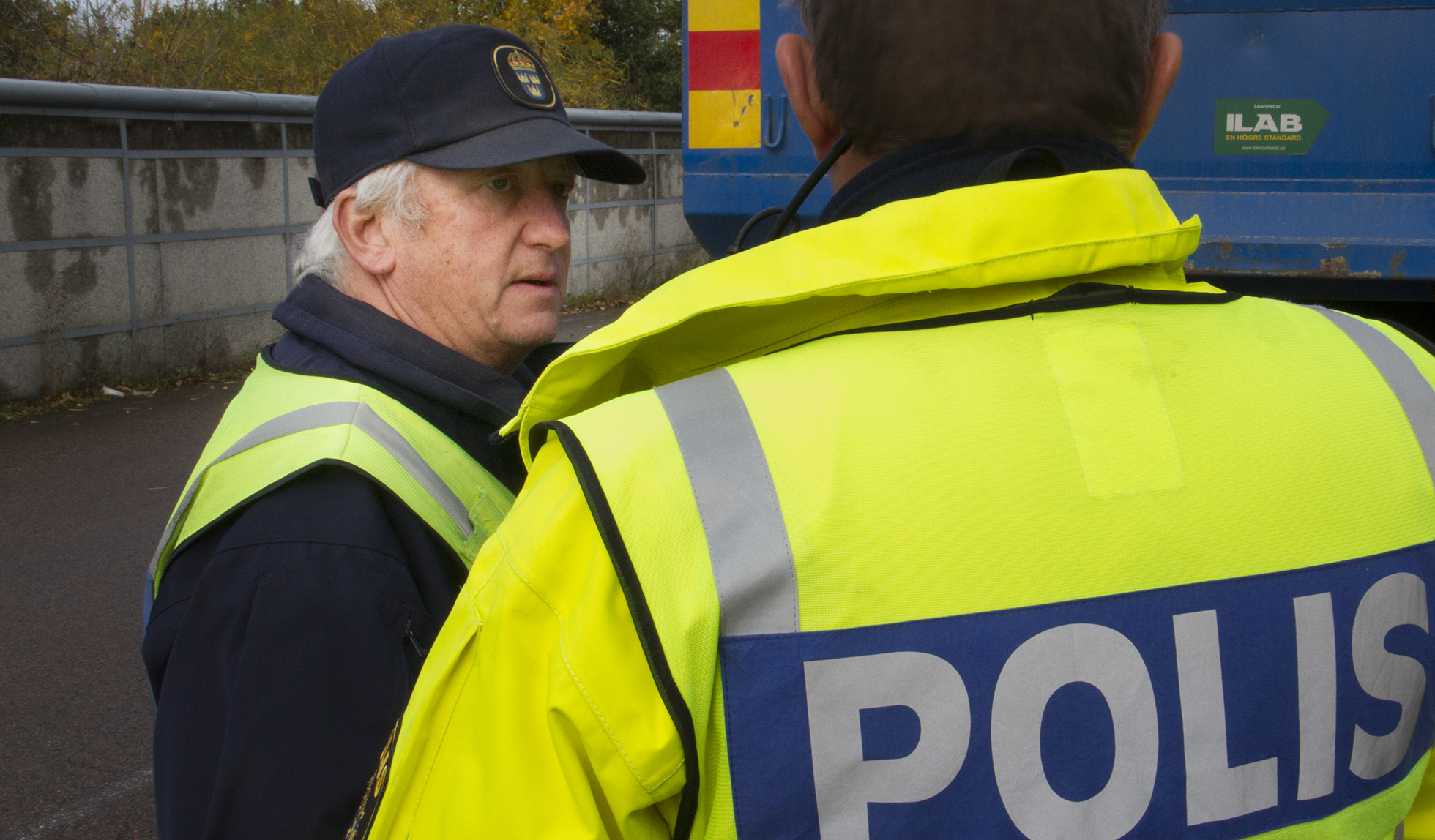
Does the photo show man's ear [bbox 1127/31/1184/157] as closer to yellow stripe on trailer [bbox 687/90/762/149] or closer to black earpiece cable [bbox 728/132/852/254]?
black earpiece cable [bbox 728/132/852/254]

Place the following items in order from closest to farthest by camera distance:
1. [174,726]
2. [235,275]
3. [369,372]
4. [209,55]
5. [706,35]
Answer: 1. [174,726]
2. [369,372]
3. [706,35]
4. [235,275]
5. [209,55]

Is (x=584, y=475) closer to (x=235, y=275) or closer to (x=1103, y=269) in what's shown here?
(x=1103, y=269)

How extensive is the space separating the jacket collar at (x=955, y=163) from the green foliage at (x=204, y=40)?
365 inches

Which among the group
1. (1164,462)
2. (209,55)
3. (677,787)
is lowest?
(677,787)

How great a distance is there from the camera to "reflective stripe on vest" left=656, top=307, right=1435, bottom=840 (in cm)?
91

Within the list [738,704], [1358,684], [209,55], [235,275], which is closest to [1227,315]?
[1358,684]

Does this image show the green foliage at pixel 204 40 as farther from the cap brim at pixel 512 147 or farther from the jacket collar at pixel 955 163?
the jacket collar at pixel 955 163

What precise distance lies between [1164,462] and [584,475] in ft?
1.64

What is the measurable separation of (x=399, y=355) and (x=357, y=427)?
247 millimetres

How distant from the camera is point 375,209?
6.16 ft

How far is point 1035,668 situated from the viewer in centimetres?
94

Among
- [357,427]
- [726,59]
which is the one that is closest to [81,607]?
[726,59]

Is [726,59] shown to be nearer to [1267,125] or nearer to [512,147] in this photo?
[1267,125]

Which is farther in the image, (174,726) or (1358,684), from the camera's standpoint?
(174,726)
